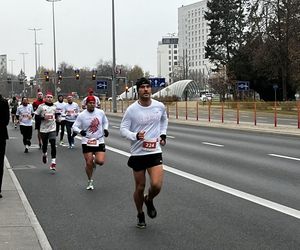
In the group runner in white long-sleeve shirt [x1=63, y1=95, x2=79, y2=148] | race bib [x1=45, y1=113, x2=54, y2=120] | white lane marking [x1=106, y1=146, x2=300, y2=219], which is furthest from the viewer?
runner in white long-sleeve shirt [x1=63, y1=95, x2=79, y2=148]

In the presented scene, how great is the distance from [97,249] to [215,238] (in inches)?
54.4

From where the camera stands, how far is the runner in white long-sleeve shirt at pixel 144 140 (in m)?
6.84

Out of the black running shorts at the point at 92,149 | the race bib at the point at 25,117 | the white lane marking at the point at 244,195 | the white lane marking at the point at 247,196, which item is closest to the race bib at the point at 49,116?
the black running shorts at the point at 92,149

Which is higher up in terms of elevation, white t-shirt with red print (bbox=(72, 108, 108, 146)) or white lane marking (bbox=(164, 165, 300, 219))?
white t-shirt with red print (bbox=(72, 108, 108, 146))

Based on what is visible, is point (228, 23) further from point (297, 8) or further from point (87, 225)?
point (87, 225)

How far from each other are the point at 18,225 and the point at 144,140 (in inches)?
77.2

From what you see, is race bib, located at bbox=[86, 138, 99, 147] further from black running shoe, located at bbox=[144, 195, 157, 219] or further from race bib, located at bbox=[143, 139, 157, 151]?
race bib, located at bbox=[143, 139, 157, 151]

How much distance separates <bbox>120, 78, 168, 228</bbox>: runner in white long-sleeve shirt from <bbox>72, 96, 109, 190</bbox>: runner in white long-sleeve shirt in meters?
3.26

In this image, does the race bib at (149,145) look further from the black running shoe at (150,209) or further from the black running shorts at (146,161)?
the black running shoe at (150,209)

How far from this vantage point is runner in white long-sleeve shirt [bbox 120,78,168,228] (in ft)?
22.5

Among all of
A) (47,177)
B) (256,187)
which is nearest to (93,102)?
(47,177)

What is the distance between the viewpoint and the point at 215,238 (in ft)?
20.6

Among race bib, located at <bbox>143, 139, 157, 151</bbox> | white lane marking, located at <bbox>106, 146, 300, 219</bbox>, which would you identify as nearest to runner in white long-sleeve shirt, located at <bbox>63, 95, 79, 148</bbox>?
white lane marking, located at <bbox>106, 146, 300, 219</bbox>

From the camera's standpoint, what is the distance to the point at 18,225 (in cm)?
695
